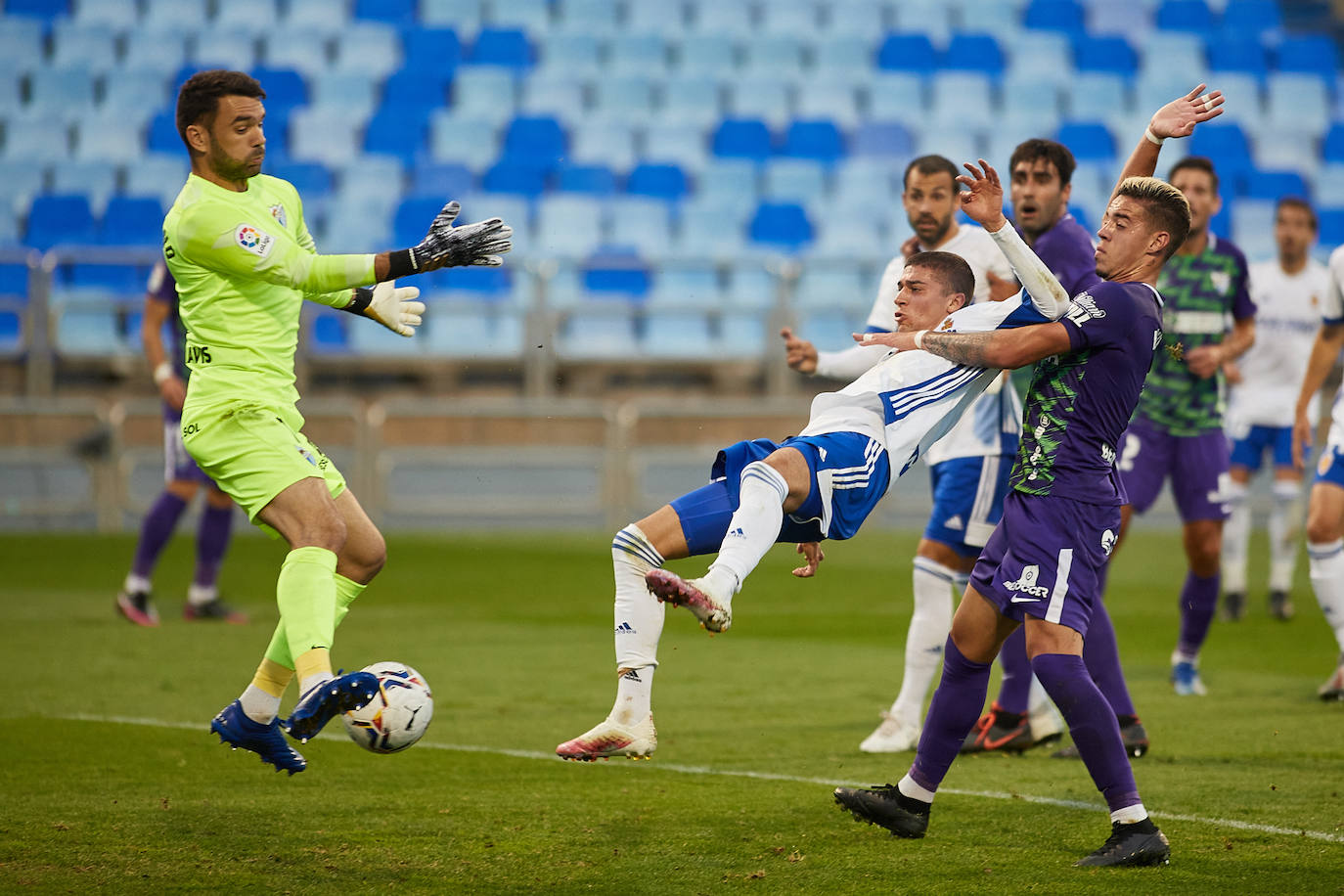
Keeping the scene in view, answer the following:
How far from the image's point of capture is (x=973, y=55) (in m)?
20.1

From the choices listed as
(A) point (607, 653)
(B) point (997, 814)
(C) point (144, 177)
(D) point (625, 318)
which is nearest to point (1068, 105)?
(D) point (625, 318)

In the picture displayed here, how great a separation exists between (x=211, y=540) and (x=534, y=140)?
962cm

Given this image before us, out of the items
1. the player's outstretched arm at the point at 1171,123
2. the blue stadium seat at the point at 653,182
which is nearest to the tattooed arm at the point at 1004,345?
the player's outstretched arm at the point at 1171,123

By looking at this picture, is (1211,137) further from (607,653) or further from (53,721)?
(53,721)

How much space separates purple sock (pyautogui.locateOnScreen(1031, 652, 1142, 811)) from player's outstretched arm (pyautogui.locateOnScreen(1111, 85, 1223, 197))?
1.56 m

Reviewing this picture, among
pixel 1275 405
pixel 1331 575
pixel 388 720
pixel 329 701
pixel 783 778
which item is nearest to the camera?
pixel 329 701

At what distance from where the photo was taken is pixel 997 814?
489cm

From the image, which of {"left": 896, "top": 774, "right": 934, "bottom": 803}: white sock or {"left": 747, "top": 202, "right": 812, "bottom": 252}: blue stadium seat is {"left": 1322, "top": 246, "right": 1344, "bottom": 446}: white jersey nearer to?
{"left": 896, "top": 774, "right": 934, "bottom": 803}: white sock

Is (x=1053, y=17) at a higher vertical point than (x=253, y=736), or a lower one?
higher

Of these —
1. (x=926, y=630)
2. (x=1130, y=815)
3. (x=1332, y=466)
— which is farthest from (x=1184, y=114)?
(x=1332, y=466)

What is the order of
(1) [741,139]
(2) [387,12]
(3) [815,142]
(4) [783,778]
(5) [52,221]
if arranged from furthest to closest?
(2) [387,12] → (3) [815,142] → (1) [741,139] → (5) [52,221] → (4) [783,778]

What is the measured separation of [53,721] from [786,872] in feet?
11.6

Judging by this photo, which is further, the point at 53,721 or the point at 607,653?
the point at 607,653

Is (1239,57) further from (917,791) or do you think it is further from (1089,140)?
(917,791)
